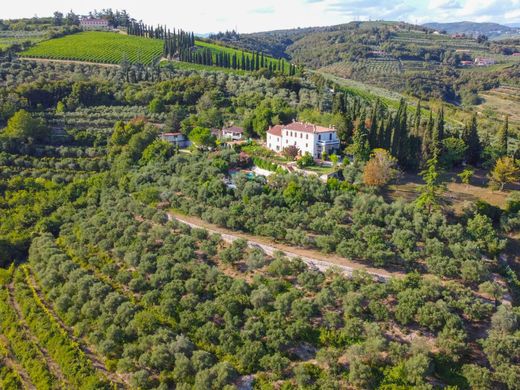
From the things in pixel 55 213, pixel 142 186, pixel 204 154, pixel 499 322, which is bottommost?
pixel 499 322

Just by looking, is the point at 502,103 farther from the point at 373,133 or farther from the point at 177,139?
the point at 177,139

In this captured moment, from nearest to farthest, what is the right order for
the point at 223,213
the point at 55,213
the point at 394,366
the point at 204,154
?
the point at 394,366
the point at 223,213
the point at 55,213
the point at 204,154

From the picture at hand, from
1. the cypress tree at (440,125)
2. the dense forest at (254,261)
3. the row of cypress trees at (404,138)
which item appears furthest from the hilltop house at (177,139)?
the cypress tree at (440,125)

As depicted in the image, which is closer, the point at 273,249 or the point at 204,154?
the point at 273,249

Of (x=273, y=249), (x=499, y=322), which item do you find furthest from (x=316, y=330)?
(x=499, y=322)

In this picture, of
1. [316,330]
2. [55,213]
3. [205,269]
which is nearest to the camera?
[316,330]

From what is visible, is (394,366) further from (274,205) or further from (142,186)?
(142,186)

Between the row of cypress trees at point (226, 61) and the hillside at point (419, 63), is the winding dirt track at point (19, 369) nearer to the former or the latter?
the row of cypress trees at point (226, 61)

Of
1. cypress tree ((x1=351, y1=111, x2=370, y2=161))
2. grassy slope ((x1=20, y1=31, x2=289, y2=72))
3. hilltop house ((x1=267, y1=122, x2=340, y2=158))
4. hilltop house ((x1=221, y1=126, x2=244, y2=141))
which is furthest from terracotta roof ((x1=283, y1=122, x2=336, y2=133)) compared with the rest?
grassy slope ((x1=20, y1=31, x2=289, y2=72))

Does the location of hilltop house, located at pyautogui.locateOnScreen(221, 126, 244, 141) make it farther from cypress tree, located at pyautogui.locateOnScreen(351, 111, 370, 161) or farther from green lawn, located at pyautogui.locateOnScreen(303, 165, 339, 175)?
cypress tree, located at pyautogui.locateOnScreen(351, 111, 370, 161)
